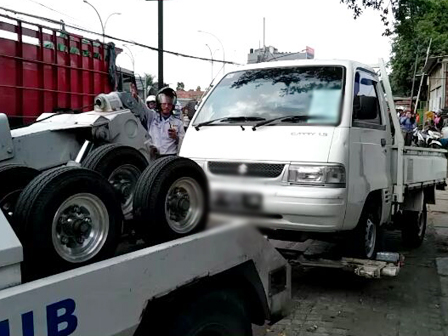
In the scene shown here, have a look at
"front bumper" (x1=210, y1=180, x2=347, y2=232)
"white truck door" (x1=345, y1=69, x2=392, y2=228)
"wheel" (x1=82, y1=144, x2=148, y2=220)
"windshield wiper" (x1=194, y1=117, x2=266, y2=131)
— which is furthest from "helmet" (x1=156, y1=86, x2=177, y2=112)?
"wheel" (x1=82, y1=144, x2=148, y2=220)

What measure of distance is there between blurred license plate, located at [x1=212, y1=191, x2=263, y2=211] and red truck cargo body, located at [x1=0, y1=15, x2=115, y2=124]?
6341 mm

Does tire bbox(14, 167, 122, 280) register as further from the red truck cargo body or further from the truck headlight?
the red truck cargo body

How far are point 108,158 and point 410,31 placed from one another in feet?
22.3

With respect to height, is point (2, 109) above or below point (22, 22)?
below

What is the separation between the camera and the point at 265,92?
5020 mm

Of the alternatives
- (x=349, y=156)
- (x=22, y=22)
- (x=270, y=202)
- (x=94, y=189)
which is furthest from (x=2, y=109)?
(x=270, y=202)

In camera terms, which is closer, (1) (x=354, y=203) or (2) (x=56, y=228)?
(2) (x=56, y=228)

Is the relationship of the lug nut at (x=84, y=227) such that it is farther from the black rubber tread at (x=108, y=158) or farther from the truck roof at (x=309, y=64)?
the truck roof at (x=309, y=64)

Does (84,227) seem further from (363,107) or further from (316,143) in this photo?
(363,107)

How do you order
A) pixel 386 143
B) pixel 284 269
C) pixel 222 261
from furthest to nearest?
pixel 386 143
pixel 284 269
pixel 222 261

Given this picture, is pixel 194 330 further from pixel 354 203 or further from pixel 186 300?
pixel 354 203

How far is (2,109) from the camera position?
7305 millimetres

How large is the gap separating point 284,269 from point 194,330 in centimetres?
99

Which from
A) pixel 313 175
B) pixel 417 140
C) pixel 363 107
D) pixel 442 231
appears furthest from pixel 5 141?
pixel 417 140
